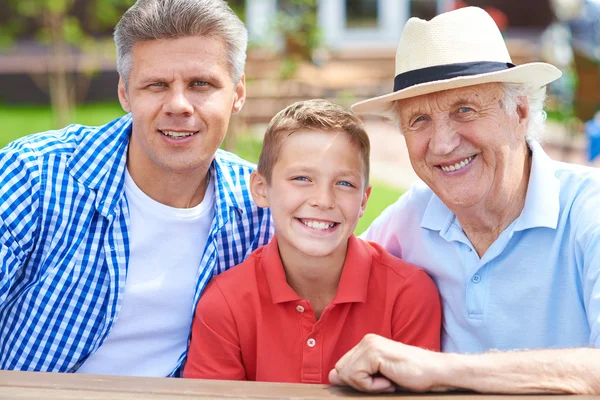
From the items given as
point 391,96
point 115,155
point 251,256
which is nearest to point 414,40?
point 391,96

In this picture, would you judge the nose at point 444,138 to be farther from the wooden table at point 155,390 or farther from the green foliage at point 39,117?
the green foliage at point 39,117

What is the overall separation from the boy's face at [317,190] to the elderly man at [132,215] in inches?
13.2

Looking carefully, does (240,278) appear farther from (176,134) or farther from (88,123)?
(88,123)

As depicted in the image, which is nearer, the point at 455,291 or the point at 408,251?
the point at 455,291

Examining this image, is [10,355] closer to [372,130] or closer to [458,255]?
[458,255]

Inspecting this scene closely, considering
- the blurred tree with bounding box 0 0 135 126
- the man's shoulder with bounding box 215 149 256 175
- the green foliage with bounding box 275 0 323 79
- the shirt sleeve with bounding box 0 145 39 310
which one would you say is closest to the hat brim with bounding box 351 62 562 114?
the man's shoulder with bounding box 215 149 256 175

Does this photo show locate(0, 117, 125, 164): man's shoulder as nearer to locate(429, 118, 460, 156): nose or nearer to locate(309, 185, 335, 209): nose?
locate(309, 185, 335, 209): nose

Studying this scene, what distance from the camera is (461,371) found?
1.80m

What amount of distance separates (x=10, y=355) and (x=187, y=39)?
1273 millimetres

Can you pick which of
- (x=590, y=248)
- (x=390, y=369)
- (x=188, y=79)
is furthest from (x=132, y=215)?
(x=590, y=248)

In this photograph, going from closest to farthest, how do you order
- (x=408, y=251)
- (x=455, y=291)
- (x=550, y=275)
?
(x=550, y=275) < (x=455, y=291) < (x=408, y=251)

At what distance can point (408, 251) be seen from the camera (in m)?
2.77

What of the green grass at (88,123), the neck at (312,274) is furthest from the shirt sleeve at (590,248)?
the green grass at (88,123)

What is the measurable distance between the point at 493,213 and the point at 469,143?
0.83 feet
